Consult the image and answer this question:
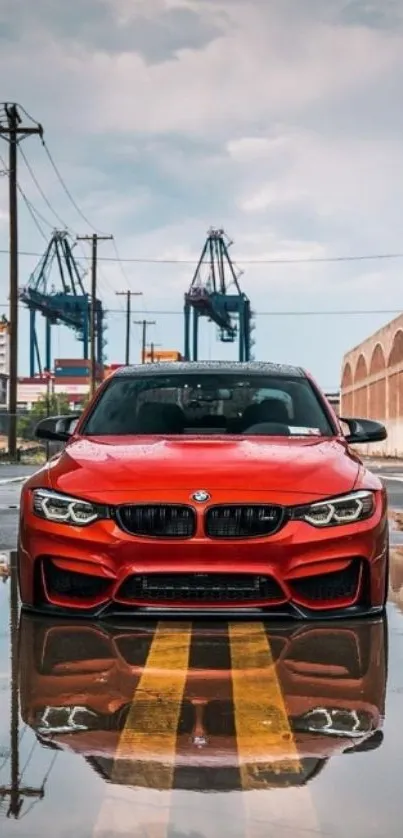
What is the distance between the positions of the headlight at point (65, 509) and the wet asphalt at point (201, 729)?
0.51 metres

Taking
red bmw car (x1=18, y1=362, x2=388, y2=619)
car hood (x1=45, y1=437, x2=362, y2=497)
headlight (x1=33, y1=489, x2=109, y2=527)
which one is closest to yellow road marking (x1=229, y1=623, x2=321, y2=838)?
red bmw car (x1=18, y1=362, x2=388, y2=619)

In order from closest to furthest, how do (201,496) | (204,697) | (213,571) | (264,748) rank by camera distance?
(264,748) < (204,697) < (213,571) < (201,496)

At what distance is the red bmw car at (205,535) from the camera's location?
17.2 ft

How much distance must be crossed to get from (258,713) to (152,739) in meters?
0.49

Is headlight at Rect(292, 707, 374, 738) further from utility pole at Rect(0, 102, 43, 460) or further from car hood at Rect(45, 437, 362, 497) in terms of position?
utility pole at Rect(0, 102, 43, 460)

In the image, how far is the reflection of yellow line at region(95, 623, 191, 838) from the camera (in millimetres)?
2992

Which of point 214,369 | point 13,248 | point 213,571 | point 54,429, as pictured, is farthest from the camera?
point 13,248

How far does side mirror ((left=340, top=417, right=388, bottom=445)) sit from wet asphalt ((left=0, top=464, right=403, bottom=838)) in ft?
4.98

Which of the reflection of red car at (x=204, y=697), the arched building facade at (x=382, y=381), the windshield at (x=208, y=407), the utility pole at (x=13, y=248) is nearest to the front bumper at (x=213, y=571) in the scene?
the reflection of red car at (x=204, y=697)

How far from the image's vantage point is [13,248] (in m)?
37.2

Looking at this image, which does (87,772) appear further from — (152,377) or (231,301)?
(231,301)

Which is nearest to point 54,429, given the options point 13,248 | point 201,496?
point 201,496

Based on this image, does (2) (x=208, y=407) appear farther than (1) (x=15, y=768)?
Yes

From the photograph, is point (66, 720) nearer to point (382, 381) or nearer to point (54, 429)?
point (54, 429)
